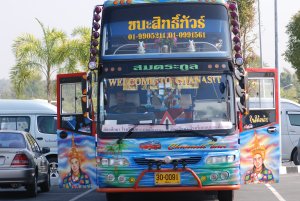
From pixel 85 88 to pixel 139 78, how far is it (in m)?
1.01

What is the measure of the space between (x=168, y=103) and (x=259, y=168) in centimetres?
280

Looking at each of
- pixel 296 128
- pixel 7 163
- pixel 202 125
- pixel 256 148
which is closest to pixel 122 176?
pixel 202 125

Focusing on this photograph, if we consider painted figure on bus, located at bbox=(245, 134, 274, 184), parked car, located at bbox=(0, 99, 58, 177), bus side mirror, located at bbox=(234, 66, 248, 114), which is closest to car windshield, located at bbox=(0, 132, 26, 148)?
painted figure on bus, located at bbox=(245, 134, 274, 184)

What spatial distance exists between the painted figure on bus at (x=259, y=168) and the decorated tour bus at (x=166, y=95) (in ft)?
3.92

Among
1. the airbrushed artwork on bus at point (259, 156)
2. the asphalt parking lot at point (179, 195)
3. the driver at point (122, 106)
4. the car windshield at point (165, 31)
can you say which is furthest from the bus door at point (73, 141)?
the airbrushed artwork on bus at point (259, 156)

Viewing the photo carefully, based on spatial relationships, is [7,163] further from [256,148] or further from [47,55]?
[47,55]

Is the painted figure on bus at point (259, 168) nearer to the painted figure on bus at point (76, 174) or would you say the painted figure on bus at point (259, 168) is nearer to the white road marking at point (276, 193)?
the white road marking at point (276, 193)

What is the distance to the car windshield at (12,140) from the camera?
66.6 ft

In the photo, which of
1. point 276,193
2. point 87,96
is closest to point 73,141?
point 87,96

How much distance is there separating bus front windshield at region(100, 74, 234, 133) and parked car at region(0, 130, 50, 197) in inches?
171

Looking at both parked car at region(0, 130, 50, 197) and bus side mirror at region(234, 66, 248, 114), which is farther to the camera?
parked car at region(0, 130, 50, 197)

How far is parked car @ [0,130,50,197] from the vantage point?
19.6 m

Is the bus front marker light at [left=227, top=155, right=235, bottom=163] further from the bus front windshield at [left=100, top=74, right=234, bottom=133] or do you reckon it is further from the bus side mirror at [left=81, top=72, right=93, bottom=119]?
the bus side mirror at [left=81, top=72, right=93, bottom=119]

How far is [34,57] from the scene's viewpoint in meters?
44.8
